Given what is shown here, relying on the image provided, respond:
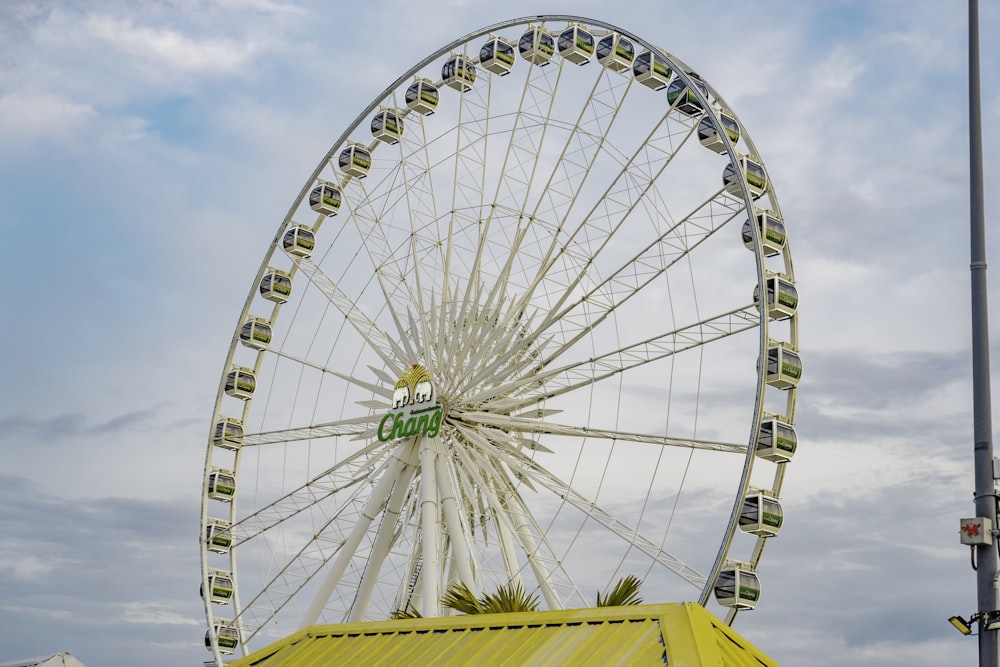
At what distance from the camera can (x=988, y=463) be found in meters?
16.0

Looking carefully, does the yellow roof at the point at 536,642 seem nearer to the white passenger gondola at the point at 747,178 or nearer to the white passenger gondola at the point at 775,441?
the white passenger gondola at the point at 775,441

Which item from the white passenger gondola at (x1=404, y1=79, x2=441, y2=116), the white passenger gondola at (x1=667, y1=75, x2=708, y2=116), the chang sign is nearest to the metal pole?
the white passenger gondola at (x1=667, y1=75, x2=708, y2=116)

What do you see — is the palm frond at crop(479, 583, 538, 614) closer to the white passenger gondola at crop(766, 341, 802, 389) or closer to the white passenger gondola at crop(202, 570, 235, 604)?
the white passenger gondola at crop(766, 341, 802, 389)

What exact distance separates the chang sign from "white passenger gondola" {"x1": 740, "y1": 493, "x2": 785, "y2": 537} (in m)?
8.31

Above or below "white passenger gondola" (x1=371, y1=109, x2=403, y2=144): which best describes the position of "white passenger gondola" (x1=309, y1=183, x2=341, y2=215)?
below

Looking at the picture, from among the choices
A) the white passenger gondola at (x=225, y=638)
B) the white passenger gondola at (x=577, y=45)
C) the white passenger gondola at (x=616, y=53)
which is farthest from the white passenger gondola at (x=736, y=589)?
the white passenger gondola at (x=225, y=638)

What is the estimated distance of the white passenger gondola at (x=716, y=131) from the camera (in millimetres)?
30328

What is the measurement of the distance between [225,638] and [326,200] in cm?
1250

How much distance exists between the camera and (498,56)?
1431 inches

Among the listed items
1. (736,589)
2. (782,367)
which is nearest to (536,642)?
(736,589)

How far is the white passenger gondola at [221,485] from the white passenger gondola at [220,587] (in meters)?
2.11

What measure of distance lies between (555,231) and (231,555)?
45.0 ft

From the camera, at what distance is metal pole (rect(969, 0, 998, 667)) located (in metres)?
15.6

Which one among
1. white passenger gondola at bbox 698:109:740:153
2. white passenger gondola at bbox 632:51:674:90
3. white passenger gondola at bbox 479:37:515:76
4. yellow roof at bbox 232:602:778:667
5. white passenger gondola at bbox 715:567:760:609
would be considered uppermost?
white passenger gondola at bbox 479:37:515:76
